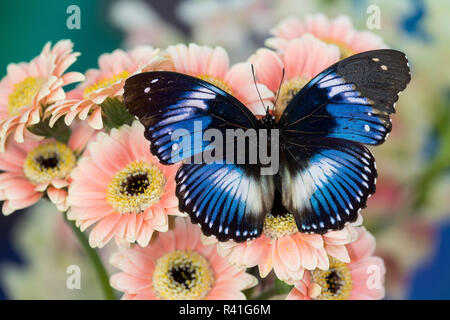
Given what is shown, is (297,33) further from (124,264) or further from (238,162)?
(124,264)

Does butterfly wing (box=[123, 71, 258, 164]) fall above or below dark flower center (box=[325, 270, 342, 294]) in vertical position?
above

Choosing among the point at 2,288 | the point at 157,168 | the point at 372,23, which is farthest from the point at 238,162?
the point at 2,288

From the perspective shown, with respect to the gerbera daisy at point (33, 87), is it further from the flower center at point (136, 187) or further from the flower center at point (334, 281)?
the flower center at point (334, 281)

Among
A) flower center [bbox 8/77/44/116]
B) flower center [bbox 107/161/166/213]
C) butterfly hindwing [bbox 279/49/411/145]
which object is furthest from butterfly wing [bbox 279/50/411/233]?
flower center [bbox 8/77/44/116]

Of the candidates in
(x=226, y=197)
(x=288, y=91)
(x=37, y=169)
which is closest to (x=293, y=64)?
(x=288, y=91)

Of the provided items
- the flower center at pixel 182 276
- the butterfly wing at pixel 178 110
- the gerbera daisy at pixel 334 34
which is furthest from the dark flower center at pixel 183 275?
the gerbera daisy at pixel 334 34

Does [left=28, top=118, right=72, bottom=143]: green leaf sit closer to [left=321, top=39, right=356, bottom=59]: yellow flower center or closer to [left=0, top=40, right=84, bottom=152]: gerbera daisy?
[left=0, top=40, right=84, bottom=152]: gerbera daisy

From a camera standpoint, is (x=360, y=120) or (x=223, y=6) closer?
(x=360, y=120)
